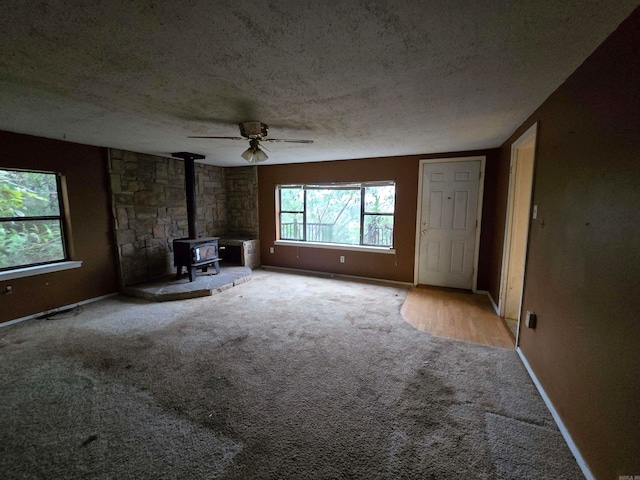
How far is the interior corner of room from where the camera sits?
1.27 metres

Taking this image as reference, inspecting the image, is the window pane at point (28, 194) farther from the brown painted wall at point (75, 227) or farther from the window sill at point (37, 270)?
the window sill at point (37, 270)

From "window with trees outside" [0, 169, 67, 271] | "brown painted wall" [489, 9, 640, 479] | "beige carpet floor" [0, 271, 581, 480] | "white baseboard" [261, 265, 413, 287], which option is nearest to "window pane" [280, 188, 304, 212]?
"white baseboard" [261, 265, 413, 287]

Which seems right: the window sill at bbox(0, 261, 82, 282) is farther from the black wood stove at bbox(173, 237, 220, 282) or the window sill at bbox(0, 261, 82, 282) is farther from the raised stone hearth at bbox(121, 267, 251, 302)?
the black wood stove at bbox(173, 237, 220, 282)

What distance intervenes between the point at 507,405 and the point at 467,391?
0.24 m

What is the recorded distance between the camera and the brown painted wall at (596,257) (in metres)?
1.16

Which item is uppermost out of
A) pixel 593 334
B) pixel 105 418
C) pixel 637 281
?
pixel 637 281

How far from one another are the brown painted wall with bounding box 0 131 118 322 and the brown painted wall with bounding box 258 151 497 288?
267cm

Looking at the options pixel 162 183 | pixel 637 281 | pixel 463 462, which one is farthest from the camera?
pixel 162 183

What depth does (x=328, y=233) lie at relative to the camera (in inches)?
212

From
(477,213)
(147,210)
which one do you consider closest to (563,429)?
(477,213)

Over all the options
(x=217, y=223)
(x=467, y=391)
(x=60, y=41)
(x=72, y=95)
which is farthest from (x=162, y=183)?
(x=467, y=391)

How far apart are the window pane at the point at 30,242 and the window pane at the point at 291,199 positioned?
3458mm

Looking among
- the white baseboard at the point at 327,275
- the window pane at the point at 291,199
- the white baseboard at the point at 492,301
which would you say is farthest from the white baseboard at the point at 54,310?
the white baseboard at the point at 492,301

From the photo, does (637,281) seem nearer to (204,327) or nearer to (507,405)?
(507,405)
